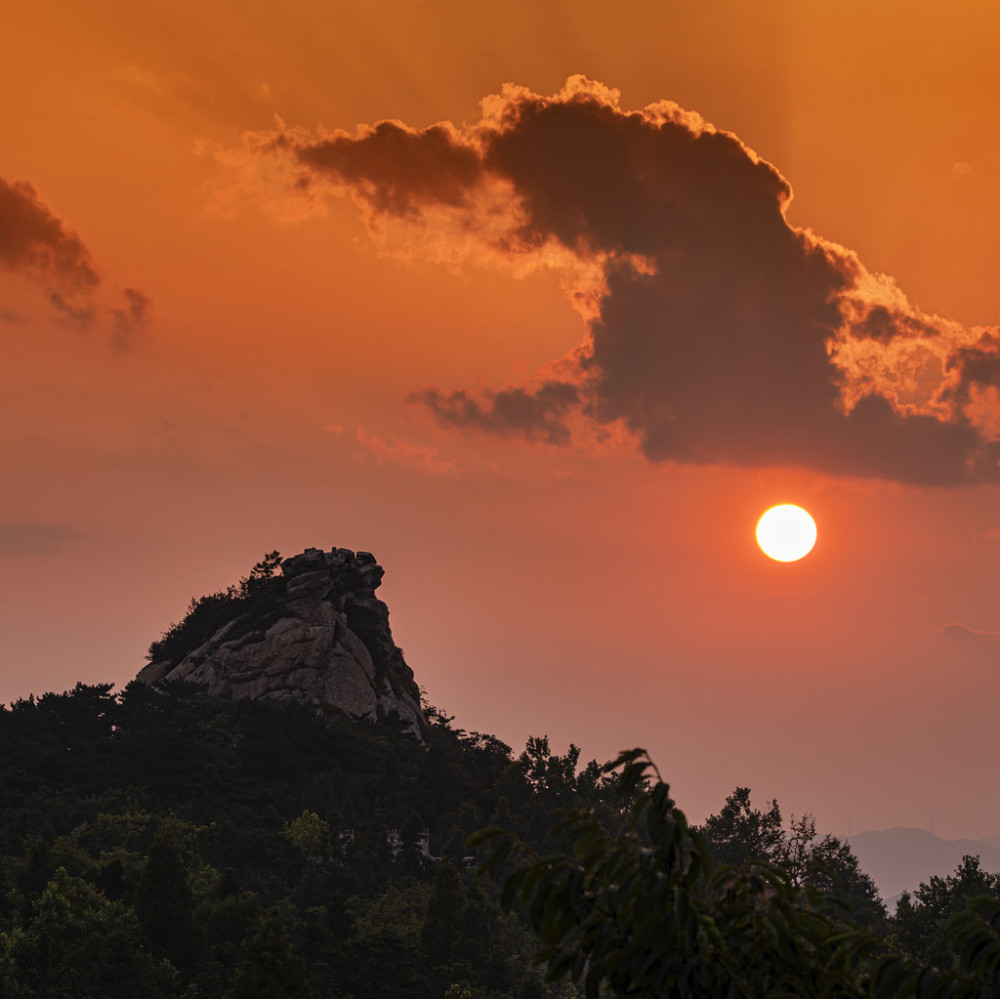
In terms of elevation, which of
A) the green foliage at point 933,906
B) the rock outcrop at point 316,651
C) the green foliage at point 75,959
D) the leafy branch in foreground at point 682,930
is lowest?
the green foliage at point 75,959

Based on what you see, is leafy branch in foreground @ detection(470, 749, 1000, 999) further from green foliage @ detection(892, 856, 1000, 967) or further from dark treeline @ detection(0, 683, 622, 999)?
green foliage @ detection(892, 856, 1000, 967)

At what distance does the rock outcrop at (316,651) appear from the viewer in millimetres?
97500

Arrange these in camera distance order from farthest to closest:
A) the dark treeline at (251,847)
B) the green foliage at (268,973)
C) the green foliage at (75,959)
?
the dark treeline at (251,847)
the green foliage at (75,959)
the green foliage at (268,973)

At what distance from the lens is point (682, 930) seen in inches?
437

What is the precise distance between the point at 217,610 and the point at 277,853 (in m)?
40.2

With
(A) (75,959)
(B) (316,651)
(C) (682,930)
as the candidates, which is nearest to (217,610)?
(B) (316,651)

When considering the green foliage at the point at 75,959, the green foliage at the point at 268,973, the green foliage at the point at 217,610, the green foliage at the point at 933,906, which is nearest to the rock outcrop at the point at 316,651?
the green foliage at the point at 217,610

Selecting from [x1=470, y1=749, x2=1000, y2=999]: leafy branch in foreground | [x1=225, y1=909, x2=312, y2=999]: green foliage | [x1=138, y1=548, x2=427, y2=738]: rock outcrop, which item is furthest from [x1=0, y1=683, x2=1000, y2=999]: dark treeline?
[x1=470, y1=749, x2=1000, y2=999]: leafy branch in foreground

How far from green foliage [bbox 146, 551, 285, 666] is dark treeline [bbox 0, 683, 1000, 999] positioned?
11041 millimetres

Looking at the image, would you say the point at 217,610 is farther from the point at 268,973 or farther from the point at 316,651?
the point at 268,973

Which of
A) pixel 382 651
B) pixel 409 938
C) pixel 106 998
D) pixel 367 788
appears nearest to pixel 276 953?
pixel 106 998

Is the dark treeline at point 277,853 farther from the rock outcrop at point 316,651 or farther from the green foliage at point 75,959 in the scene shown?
the rock outcrop at point 316,651

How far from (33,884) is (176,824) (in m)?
17.7

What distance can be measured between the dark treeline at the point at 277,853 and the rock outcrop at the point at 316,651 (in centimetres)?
364
